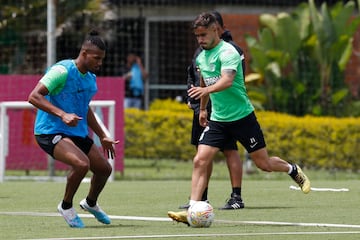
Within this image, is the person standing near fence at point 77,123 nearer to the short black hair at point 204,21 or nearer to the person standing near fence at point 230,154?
the short black hair at point 204,21

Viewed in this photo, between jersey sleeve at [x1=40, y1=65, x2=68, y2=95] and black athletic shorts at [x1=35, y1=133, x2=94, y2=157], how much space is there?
39 centimetres

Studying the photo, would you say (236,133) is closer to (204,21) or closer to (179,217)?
(204,21)

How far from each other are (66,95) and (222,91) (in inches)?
64.3

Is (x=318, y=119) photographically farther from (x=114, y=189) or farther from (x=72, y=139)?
(x=72, y=139)

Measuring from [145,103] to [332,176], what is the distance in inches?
301

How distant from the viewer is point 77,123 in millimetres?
10695

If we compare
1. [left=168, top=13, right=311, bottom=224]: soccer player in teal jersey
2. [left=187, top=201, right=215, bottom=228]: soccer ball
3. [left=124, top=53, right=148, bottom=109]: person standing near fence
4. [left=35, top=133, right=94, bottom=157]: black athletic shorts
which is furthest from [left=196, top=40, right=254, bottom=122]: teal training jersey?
[left=124, top=53, right=148, bottom=109]: person standing near fence

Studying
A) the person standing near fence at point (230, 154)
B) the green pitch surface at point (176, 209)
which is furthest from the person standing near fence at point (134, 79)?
the person standing near fence at point (230, 154)

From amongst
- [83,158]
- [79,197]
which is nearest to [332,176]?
[79,197]

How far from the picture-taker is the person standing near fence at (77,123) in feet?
35.6

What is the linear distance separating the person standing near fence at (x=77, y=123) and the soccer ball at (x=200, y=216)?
0.88m

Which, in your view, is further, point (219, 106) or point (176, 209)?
point (176, 209)

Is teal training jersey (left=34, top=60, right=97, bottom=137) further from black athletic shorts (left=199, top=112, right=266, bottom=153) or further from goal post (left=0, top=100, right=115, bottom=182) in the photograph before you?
goal post (left=0, top=100, right=115, bottom=182)

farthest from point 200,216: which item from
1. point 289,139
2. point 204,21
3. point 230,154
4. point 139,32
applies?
point 139,32
